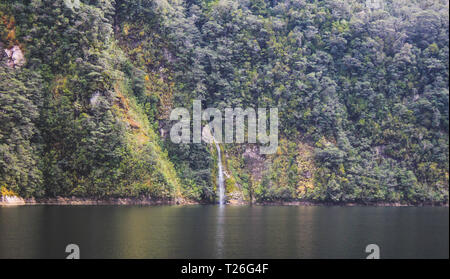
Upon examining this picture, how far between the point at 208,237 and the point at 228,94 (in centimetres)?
5184

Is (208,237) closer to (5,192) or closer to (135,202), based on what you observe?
(5,192)

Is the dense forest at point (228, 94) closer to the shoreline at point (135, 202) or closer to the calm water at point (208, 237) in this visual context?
the shoreline at point (135, 202)

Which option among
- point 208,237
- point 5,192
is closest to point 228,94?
→ point 5,192

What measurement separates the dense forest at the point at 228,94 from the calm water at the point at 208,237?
21945 mm

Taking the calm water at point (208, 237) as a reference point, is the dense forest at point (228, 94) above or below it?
above

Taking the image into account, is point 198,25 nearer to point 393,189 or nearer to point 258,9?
point 258,9

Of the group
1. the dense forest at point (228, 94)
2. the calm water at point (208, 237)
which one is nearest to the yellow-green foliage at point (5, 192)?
the dense forest at point (228, 94)

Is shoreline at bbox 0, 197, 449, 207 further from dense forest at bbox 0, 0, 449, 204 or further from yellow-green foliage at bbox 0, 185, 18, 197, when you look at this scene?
dense forest at bbox 0, 0, 449, 204

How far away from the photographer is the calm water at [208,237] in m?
28.9

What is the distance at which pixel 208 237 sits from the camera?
113ft

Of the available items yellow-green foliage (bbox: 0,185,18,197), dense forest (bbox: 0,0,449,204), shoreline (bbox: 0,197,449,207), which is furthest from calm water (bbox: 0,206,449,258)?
dense forest (bbox: 0,0,449,204)

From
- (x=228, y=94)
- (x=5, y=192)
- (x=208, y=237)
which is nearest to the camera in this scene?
(x=208, y=237)

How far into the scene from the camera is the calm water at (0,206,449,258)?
28922mm
